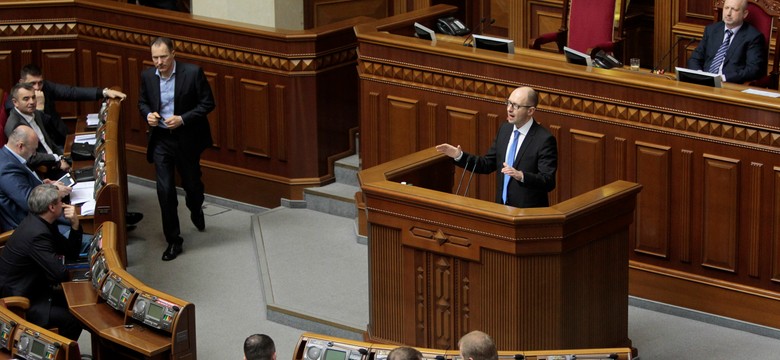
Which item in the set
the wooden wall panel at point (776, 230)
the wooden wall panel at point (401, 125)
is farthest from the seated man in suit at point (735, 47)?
the wooden wall panel at point (401, 125)

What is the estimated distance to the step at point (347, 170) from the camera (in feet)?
30.9

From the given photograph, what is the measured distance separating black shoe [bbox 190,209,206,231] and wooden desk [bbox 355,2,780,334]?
5.63 ft

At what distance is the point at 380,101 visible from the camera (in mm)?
8664

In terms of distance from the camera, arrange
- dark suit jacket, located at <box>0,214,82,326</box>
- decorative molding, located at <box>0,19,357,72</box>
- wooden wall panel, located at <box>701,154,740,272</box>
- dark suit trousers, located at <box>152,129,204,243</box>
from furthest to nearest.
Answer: decorative molding, located at <box>0,19,357,72</box> → dark suit trousers, located at <box>152,129,204,243</box> → wooden wall panel, located at <box>701,154,740,272</box> → dark suit jacket, located at <box>0,214,82,326</box>

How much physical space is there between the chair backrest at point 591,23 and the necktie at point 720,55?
114 cm

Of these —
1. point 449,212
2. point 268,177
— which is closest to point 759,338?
point 449,212

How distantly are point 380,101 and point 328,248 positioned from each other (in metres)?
0.96

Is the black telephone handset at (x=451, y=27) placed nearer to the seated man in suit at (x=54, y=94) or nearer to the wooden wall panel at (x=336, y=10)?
the wooden wall panel at (x=336, y=10)

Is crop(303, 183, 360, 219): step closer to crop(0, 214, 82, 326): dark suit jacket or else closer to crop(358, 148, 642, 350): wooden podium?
crop(358, 148, 642, 350): wooden podium

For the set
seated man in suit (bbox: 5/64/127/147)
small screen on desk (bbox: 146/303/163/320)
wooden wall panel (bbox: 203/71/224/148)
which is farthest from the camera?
wooden wall panel (bbox: 203/71/224/148)

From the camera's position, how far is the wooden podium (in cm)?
629

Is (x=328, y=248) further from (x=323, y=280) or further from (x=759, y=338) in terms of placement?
(x=759, y=338)

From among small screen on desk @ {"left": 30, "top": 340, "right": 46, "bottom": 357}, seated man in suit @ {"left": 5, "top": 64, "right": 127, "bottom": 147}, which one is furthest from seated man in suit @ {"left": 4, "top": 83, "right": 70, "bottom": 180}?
small screen on desk @ {"left": 30, "top": 340, "right": 46, "bottom": 357}

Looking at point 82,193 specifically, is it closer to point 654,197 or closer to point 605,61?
point 605,61
